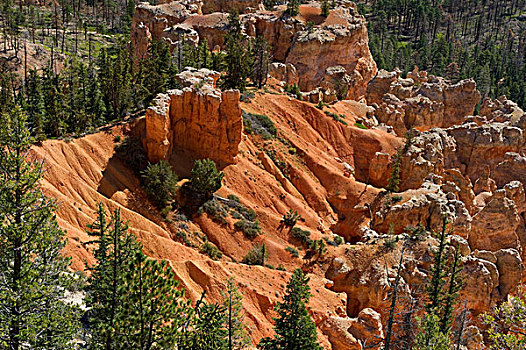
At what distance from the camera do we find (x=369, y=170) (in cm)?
5991

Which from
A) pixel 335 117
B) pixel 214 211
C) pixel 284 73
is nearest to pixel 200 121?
pixel 214 211

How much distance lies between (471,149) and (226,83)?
114 feet

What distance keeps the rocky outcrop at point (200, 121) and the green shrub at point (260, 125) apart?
6.04 m

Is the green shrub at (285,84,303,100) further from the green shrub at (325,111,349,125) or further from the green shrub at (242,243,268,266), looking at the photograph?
the green shrub at (242,243,268,266)

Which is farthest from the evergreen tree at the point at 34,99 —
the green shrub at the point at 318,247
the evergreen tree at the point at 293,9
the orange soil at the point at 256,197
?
the evergreen tree at the point at 293,9

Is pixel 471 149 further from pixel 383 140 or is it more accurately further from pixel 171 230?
pixel 171 230

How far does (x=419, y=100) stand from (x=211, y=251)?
5288cm

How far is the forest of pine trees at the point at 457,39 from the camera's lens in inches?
4291

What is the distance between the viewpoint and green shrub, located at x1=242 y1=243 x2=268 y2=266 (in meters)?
39.9

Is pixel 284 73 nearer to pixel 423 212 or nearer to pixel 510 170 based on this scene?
pixel 510 170

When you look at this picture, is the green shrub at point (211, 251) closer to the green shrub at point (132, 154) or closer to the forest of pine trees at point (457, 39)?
the green shrub at point (132, 154)

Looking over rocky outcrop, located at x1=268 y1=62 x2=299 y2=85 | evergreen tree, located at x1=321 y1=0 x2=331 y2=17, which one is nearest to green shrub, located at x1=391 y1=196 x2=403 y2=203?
rocky outcrop, located at x1=268 y1=62 x2=299 y2=85

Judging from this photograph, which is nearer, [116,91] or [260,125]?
[116,91]

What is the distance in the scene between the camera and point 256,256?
4016cm
